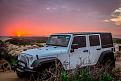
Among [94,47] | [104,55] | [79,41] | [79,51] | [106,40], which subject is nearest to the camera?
[79,51]

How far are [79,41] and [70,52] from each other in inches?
30.8

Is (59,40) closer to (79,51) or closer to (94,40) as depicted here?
(79,51)

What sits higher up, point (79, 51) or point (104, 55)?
point (79, 51)

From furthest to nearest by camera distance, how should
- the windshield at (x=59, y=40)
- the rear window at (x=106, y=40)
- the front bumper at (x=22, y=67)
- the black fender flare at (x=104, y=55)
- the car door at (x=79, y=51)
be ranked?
the rear window at (x=106, y=40) < the black fender flare at (x=104, y=55) < the windshield at (x=59, y=40) < the car door at (x=79, y=51) < the front bumper at (x=22, y=67)

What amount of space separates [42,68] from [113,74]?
126 inches

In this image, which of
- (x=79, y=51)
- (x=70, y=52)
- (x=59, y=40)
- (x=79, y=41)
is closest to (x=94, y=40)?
(x=79, y=41)

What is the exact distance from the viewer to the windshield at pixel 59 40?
11.8 metres

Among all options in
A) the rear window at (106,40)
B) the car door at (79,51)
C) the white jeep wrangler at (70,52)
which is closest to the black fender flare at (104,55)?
the white jeep wrangler at (70,52)

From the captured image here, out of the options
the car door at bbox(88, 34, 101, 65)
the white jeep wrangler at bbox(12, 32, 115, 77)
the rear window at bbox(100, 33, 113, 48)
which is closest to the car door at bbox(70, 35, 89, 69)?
the white jeep wrangler at bbox(12, 32, 115, 77)

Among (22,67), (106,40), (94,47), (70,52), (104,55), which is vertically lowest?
(22,67)

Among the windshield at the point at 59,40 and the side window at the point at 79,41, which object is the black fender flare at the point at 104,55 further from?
the windshield at the point at 59,40

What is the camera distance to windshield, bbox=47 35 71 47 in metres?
11.8

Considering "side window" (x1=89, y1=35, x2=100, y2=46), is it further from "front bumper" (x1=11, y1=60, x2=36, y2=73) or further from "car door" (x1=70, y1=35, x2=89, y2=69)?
"front bumper" (x1=11, y1=60, x2=36, y2=73)

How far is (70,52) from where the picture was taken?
11.5 metres
